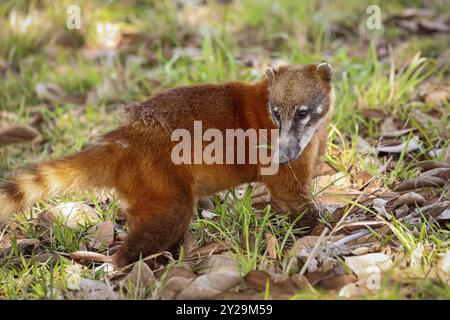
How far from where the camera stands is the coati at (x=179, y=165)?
13.0ft

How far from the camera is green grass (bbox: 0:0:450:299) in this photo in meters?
3.89

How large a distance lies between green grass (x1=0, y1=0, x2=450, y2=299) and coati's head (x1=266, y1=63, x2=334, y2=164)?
1.61ft

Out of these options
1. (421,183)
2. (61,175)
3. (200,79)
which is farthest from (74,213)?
(421,183)

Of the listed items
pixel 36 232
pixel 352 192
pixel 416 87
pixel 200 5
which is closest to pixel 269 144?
pixel 352 192

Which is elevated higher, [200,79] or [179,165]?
[200,79]

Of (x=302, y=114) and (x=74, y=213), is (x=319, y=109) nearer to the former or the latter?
(x=302, y=114)

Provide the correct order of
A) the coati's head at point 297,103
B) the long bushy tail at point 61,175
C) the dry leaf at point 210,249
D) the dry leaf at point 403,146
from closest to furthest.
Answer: the dry leaf at point 210,249
the long bushy tail at point 61,175
the coati's head at point 297,103
the dry leaf at point 403,146

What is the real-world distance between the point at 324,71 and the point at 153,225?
1663mm

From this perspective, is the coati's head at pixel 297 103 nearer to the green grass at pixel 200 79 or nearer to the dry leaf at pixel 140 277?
the green grass at pixel 200 79

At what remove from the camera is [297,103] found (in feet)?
14.2

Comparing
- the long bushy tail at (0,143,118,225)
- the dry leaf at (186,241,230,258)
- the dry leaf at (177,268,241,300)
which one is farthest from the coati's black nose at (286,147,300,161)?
the long bushy tail at (0,143,118,225)

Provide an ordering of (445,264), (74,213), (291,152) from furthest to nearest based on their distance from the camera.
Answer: (74,213), (291,152), (445,264)

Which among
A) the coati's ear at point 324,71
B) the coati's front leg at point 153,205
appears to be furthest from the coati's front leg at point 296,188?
the coati's front leg at point 153,205

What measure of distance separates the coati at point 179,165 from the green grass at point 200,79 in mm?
227
